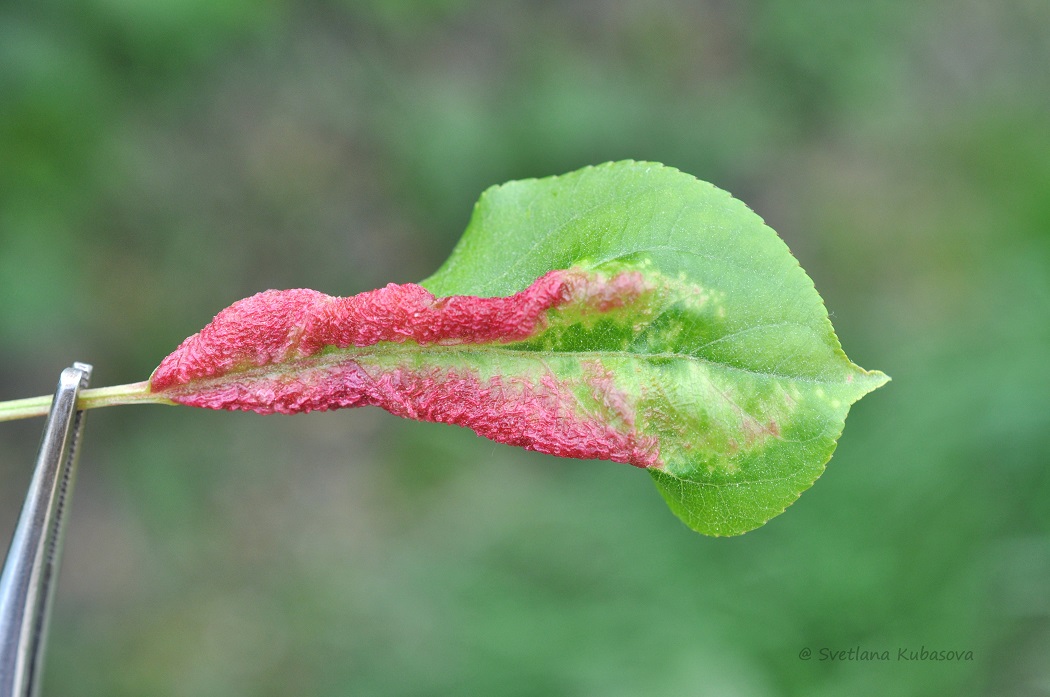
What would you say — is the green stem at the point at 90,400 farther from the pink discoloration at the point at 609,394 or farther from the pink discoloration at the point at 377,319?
the pink discoloration at the point at 609,394

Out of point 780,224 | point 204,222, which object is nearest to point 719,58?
point 780,224

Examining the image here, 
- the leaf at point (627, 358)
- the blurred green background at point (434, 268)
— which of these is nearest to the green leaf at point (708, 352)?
the leaf at point (627, 358)

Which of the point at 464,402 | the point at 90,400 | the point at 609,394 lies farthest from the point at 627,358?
the point at 90,400

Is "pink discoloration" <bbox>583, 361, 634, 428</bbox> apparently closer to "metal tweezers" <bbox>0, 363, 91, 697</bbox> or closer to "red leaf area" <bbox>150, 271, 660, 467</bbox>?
"red leaf area" <bbox>150, 271, 660, 467</bbox>

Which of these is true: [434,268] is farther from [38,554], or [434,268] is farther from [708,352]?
[38,554]

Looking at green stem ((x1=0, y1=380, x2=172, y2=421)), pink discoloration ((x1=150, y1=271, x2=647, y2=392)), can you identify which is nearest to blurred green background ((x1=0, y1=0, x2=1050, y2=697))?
pink discoloration ((x1=150, y1=271, x2=647, y2=392))

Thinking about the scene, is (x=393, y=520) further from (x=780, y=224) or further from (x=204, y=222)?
(x=780, y=224)
